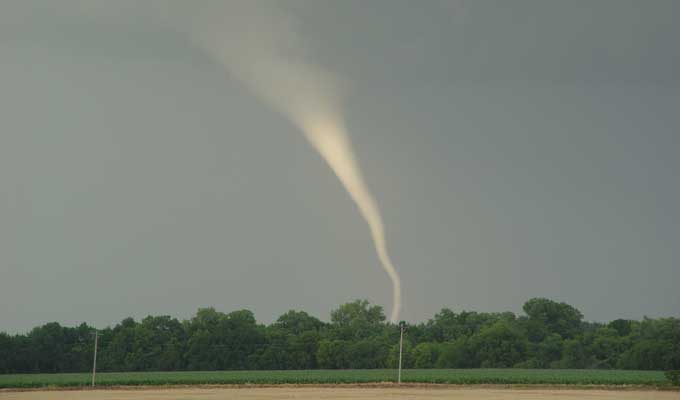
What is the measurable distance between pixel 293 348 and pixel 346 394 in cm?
5118

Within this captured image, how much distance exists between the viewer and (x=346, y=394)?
58312 mm

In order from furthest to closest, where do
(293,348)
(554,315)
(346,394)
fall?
(554,315) → (293,348) → (346,394)

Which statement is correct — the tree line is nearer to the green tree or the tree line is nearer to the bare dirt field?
the green tree

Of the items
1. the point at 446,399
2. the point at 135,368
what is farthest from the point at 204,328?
the point at 446,399

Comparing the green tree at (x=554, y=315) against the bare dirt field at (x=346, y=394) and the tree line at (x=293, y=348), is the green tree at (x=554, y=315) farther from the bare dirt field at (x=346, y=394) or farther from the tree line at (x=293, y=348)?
the bare dirt field at (x=346, y=394)

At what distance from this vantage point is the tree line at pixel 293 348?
103 metres

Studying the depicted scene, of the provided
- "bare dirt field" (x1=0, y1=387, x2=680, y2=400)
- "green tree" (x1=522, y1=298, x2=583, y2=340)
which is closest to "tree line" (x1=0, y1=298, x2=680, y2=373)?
"green tree" (x1=522, y1=298, x2=583, y2=340)

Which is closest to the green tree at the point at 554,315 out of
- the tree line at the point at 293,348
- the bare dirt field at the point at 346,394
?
the tree line at the point at 293,348

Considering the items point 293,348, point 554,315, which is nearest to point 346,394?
point 293,348

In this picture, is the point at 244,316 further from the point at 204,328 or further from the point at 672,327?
the point at 672,327

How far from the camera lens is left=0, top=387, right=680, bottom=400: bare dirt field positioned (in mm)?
55031

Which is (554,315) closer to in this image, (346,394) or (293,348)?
(293,348)

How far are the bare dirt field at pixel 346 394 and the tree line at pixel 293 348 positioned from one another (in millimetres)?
38491

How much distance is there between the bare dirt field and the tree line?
126ft
